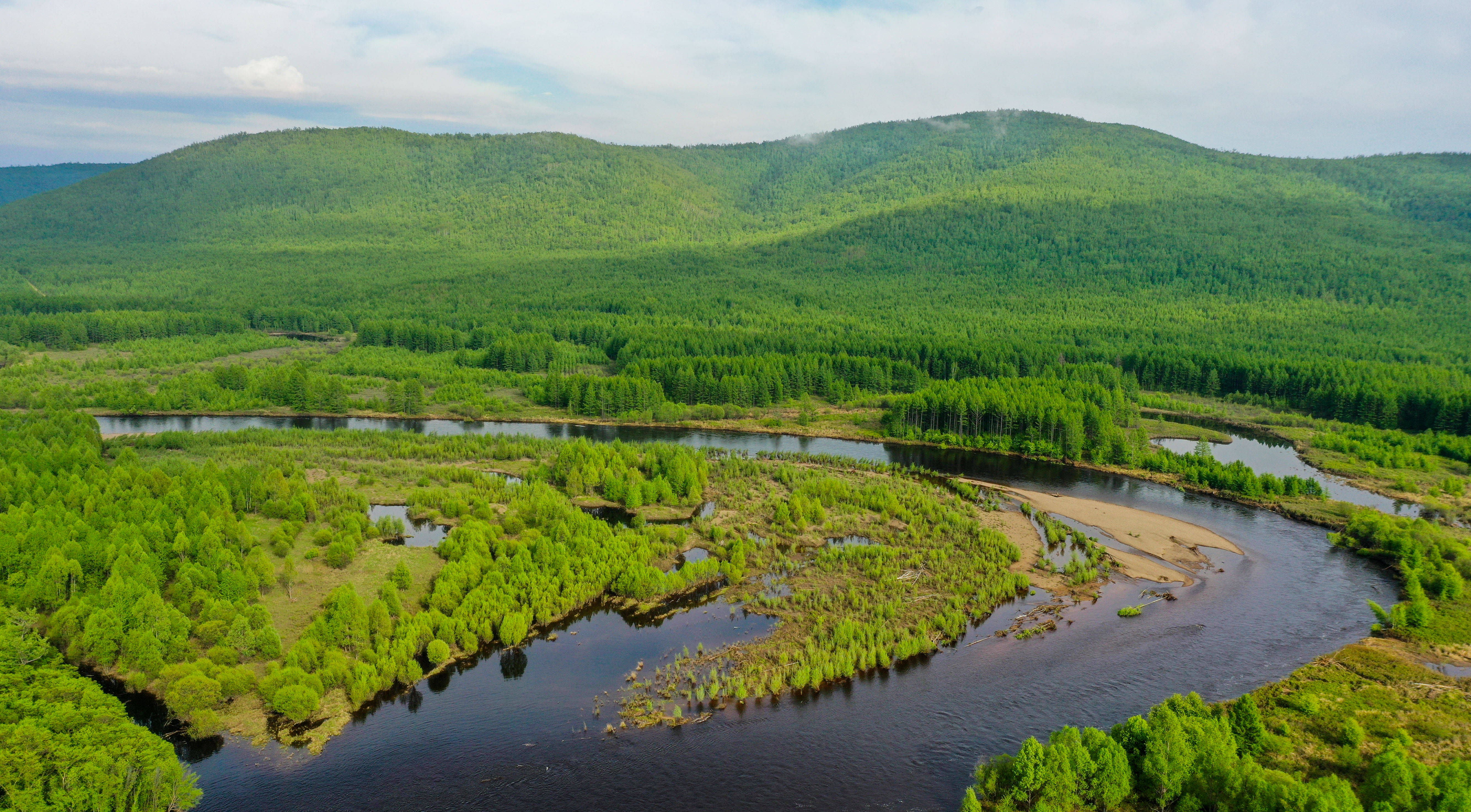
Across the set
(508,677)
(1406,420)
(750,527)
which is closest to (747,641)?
(508,677)

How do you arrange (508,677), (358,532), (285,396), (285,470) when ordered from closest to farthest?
1. (508,677)
2. (358,532)
3. (285,470)
4. (285,396)

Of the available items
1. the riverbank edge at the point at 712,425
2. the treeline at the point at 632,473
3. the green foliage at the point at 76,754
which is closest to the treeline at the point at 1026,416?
the riverbank edge at the point at 712,425

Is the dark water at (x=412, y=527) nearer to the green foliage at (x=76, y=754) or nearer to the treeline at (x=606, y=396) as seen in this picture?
the green foliage at (x=76, y=754)

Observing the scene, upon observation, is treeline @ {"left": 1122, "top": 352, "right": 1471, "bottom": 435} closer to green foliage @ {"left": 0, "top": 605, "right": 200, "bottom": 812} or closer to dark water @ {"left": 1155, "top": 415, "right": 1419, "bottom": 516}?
dark water @ {"left": 1155, "top": 415, "right": 1419, "bottom": 516}

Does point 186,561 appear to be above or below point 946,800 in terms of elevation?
above

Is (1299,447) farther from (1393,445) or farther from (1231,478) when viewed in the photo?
(1231,478)

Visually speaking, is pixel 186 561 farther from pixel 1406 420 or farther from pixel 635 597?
pixel 1406 420

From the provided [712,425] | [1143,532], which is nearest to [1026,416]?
[1143,532]
